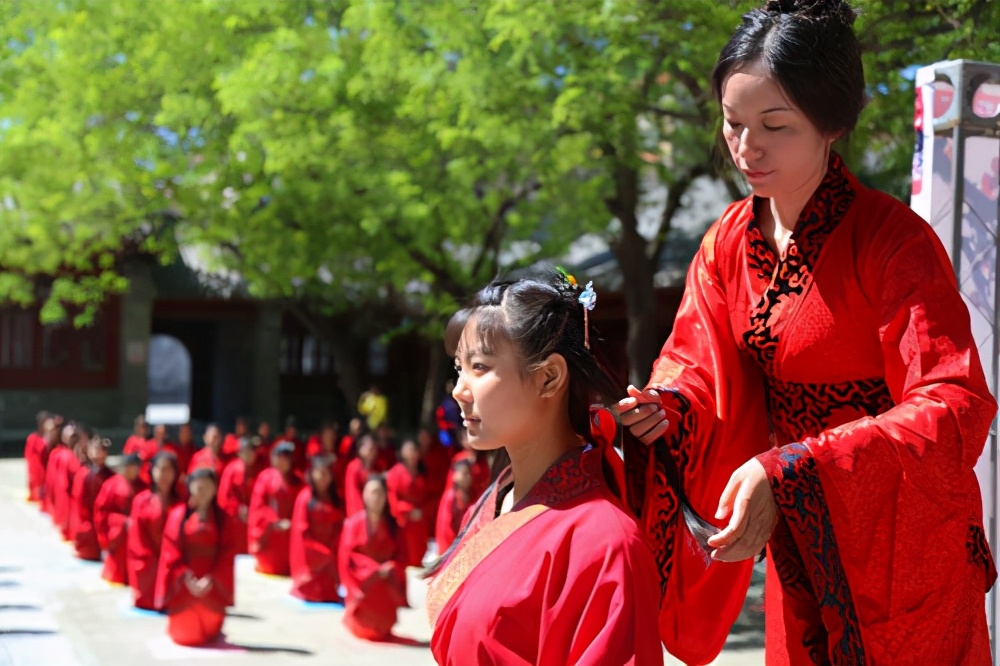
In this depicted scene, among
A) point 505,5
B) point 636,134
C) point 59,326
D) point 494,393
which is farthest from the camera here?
point 59,326

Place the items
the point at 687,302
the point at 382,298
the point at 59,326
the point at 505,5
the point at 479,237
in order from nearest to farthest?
the point at 687,302 → the point at 505,5 → the point at 479,237 → the point at 382,298 → the point at 59,326

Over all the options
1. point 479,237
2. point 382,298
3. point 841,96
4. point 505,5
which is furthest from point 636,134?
point 382,298

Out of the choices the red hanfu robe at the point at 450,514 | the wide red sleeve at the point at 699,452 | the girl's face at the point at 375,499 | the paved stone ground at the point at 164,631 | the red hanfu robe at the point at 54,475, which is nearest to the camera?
the wide red sleeve at the point at 699,452

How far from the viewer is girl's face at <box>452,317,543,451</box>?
6.64 feet

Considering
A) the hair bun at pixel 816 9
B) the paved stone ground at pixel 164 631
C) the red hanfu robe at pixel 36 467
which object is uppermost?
the hair bun at pixel 816 9

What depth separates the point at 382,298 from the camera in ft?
69.1

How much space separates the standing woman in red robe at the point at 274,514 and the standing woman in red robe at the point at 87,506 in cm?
160

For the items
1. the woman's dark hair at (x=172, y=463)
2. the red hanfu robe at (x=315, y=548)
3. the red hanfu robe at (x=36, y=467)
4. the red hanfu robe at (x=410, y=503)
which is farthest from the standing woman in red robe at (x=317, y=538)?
the red hanfu robe at (x=36, y=467)

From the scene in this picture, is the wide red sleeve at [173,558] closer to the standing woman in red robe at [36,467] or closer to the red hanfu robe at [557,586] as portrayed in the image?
the red hanfu robe at [557,586]

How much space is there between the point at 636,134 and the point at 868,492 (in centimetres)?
784

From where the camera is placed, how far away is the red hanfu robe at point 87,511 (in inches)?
433

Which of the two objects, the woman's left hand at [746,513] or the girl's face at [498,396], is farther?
the girl's face at [498,396]

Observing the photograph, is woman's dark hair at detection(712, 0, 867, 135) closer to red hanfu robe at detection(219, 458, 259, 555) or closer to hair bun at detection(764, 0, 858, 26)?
hair bun at detection(764, 0, 858, 26)

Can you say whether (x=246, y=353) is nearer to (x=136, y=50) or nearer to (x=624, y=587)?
(x=136, y=50)
